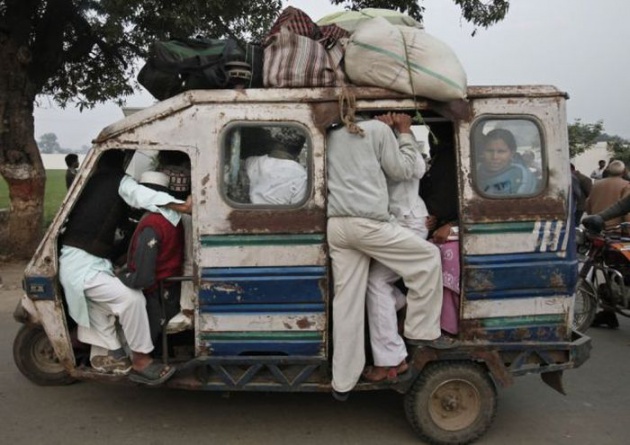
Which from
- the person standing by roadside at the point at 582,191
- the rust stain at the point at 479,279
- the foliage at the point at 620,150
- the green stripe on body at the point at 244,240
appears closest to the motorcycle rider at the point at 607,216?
the person standing by roadside at the point at 582,191

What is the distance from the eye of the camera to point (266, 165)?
3518mm

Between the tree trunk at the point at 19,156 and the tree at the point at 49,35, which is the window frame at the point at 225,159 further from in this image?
the tree trunk at the point at 19,156

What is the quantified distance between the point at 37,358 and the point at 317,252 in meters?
2.61

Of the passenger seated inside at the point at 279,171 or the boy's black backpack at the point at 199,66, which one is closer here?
the passenger seated inside at the point at 279,171

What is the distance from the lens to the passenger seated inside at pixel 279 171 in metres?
3.49

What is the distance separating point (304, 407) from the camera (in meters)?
4.12

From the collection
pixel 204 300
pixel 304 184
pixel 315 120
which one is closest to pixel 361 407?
pixel 204 300

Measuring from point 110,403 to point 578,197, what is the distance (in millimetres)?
6885

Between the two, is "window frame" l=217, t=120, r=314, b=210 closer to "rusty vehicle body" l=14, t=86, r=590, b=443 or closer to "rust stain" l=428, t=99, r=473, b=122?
"rusty vehicle body" l=14, t=86, r=590, b=443

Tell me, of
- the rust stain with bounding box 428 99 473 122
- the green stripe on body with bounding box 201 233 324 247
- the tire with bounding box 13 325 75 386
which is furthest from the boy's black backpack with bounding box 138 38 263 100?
the tire with bounding box 13 325 75 386

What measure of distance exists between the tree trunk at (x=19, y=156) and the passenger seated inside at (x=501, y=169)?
24.4 feet

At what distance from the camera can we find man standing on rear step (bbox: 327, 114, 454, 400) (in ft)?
11.1

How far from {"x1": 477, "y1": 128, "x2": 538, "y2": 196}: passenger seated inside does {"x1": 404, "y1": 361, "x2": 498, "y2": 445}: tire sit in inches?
45.5

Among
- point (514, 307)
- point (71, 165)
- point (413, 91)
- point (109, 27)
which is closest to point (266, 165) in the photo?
point (413, 91)
